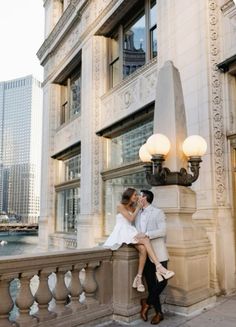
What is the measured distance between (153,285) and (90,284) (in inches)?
34.7

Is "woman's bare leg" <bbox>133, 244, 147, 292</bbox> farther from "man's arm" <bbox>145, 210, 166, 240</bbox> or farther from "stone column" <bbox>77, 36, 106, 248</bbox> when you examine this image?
"stone column" <bbox>77, 36, 106, 248</bbox>

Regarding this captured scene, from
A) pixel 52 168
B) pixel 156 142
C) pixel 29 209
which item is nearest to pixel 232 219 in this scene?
pixel 156 142

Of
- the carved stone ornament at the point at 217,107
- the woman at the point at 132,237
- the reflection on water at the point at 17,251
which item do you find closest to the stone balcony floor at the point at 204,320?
the woman at the point at 132,237

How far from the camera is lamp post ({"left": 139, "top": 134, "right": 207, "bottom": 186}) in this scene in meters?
5.98

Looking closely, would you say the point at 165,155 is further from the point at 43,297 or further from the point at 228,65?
the point at 228,65

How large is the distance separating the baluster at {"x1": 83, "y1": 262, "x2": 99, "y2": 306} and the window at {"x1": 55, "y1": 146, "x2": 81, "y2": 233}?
10.4m

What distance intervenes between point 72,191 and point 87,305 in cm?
1199

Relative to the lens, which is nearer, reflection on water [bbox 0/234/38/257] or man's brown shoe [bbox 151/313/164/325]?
man's brown shoe [bbox 151/313/164/325]

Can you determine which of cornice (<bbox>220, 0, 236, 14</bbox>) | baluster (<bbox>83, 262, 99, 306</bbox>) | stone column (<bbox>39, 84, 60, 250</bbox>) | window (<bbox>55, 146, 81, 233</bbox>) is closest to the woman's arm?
baluster (<bbox>83, 262, 99, 306</bbox>)

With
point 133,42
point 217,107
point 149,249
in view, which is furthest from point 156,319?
point 133,42

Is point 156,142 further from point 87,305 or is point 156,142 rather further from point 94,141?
point 94,141

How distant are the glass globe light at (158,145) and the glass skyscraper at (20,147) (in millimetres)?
Result: 115233

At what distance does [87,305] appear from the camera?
5.11m

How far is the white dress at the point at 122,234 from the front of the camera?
5293mm
